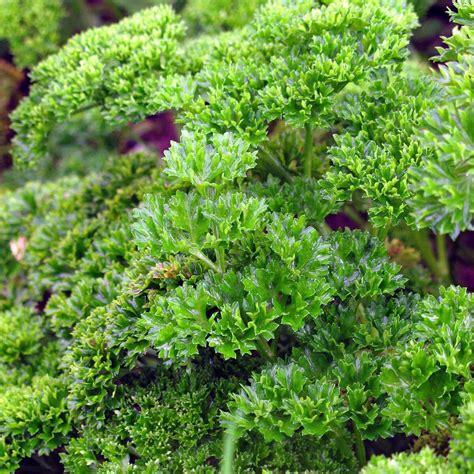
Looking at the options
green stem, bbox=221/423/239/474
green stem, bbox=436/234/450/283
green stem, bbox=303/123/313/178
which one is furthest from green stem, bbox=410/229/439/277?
green stem, bbox=221/423/239/474

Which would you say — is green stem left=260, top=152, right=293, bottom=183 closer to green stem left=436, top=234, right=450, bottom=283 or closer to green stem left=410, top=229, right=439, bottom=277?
green stem left=410, top=229, right=439, bottom=277

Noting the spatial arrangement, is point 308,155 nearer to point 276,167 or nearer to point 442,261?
point 276,167

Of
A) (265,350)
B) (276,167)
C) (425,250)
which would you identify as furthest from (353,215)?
(265,350)

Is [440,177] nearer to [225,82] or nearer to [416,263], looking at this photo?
[225,82]

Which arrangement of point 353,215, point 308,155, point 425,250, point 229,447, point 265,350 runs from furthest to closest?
point 353,215 → point 425,250 → point 308,155 → point 265,350 → point 229,447

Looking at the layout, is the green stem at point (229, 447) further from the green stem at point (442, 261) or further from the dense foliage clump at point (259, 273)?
the green stem at point (442, 261)

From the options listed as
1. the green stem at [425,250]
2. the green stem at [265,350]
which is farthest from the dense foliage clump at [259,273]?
the green stem at [425,250]

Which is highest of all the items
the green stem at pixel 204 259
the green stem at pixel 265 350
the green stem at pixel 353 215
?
the green stem at pixel 353 215
